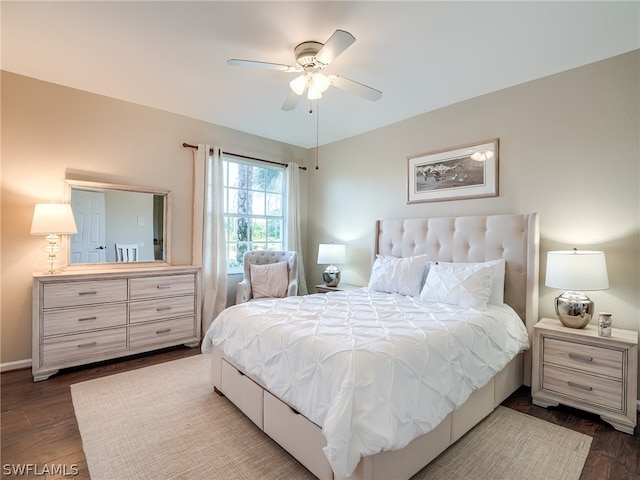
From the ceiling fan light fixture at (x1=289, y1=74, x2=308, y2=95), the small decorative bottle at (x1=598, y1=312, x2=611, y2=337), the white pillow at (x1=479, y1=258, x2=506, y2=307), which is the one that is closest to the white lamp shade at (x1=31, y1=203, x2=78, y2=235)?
the ceiling fan light fixture at (x1=289, y1=74, x2=308, y2=95)

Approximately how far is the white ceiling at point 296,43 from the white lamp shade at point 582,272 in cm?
158

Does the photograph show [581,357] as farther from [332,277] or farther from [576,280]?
[332,277]

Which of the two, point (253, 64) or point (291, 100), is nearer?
point (253, 64)

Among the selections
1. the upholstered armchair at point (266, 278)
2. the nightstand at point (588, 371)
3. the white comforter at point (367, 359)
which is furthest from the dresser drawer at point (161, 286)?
the nightstand at point (588, 371)

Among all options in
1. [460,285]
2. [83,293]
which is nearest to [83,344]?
[83,293]

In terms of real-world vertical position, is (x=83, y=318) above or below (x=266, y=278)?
below

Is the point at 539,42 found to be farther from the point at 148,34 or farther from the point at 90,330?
the point at 90,330

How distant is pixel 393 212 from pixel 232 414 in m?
2.80

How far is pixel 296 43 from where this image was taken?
2363mm

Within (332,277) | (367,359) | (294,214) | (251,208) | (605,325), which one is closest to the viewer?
(367,359)

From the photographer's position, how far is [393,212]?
3.91 meters

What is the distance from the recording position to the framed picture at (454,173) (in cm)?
308

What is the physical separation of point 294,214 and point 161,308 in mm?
2281

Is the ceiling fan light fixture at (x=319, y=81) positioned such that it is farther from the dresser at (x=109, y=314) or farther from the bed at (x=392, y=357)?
the dresser at (x=109, y=314)
